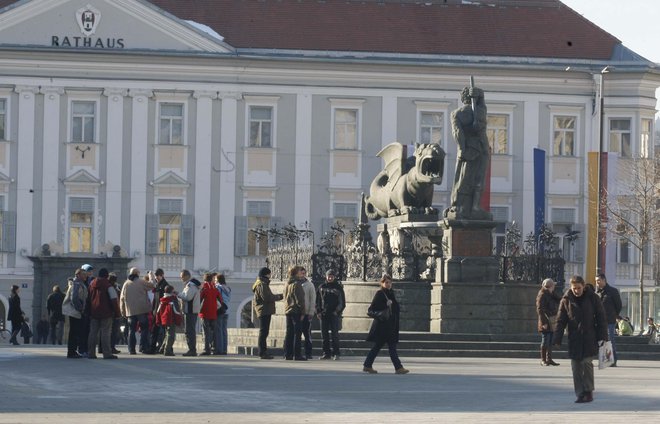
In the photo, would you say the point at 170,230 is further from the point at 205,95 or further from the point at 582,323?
the point at 582,323

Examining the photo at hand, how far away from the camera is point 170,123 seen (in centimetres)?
6619

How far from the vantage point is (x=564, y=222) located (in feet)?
225

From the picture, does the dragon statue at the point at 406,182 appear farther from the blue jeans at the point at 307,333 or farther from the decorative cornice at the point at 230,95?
the decorative cornice at the point at 230,95

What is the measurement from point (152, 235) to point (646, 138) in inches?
702

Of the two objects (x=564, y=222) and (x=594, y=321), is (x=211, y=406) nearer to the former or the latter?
(x=594, y=321)

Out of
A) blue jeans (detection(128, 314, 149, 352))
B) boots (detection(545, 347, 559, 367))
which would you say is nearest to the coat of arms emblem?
blue jeans (detection(128, 314, 149, 352))

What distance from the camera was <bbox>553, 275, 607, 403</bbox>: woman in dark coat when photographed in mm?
21078

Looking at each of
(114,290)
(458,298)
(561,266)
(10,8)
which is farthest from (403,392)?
(10,8)

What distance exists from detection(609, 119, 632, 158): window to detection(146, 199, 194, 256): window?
15099 mm

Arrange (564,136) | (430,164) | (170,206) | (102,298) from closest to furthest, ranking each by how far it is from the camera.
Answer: (102,298) → (430,164) → (170,206) → (564,136)

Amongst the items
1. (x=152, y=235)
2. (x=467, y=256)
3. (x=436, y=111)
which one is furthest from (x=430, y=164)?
(x=436, y=111)

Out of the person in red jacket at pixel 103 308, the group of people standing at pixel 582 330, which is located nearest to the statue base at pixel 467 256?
the person in red jacket at pixel 103 308

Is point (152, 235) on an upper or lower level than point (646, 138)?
lower

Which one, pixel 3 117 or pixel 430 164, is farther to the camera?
pixel 3 117
